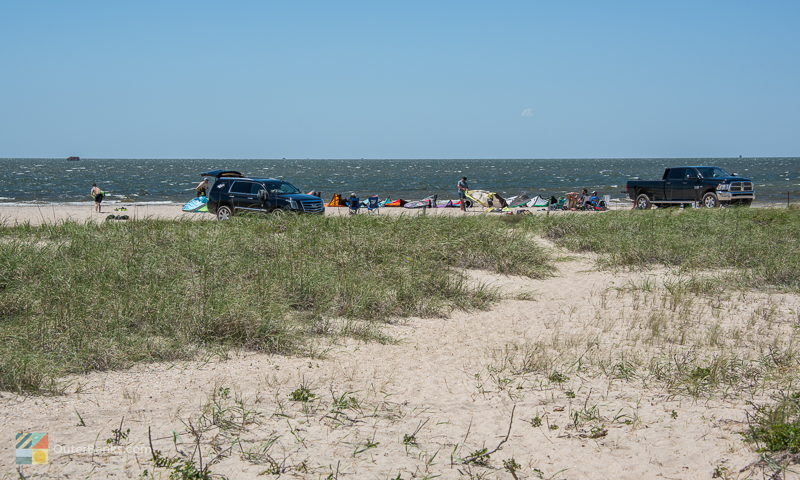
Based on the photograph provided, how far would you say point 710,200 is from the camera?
26703 mm

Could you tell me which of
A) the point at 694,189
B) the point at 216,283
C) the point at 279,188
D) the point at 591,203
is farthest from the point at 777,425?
the point at 591,203

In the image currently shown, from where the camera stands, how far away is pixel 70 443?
5188 millimetres

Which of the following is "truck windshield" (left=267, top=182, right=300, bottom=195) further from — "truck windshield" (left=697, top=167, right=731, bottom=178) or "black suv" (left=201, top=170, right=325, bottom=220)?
"truck windshield" (left=697, top=167, right=731, bottom=178)

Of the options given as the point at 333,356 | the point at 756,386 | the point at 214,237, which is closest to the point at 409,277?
the point at 333,356

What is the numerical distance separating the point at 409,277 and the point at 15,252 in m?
6.21

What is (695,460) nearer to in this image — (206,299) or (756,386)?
(756,386)

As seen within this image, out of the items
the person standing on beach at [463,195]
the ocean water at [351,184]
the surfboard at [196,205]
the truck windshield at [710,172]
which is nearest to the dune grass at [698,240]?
the truck windshield at [710,172]

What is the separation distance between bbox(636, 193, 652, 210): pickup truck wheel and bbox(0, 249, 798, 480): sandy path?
73.5 ft

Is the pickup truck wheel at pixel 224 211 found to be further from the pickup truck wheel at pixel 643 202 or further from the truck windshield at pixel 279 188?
the pickup truck wheel at pixel 643 202

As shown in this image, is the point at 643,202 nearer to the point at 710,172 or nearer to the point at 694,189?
the point at 694,189

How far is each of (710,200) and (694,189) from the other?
81cm

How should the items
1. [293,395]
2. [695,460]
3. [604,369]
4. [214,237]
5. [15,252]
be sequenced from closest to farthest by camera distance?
[695,460] → [293,395] → [604,369] → [15,252] → [214,237]

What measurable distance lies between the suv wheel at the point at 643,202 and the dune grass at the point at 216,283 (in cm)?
1554

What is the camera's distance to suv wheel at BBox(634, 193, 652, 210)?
28.3m
